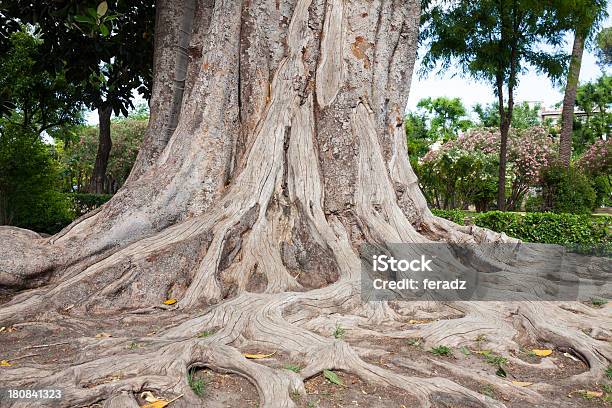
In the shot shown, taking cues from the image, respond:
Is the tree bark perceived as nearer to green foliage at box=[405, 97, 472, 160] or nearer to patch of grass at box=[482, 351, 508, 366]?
patch of grass at box=[482, 351, 508, 366]

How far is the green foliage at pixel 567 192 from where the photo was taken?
46.6 ft

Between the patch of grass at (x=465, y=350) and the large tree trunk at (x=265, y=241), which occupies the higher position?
the large tree trunk at (x=265, y=241)

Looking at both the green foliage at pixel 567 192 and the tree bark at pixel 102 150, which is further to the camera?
the tree bark at pixel 102 150

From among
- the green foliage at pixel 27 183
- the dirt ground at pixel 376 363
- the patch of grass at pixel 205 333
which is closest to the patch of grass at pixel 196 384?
the dirt ground at pixel 376 363

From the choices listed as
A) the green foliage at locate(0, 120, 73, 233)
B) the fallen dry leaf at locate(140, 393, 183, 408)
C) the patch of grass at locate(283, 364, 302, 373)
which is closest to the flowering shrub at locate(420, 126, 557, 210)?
the green foliage at locate(0, 120, 73, 233)

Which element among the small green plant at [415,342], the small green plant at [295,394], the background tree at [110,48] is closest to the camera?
the small green plant at [295,394]

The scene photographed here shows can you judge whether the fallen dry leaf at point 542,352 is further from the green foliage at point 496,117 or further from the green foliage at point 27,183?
the green foliage at point 496,117

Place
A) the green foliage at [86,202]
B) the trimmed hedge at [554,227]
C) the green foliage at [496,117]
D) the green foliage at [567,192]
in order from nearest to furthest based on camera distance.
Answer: the trimmed hedge at [554,227], the green foliage at [567,192], the green foliage at [86,202], the green foliage at [496,117]

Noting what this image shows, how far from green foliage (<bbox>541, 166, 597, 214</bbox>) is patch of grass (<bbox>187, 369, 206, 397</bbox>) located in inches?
521

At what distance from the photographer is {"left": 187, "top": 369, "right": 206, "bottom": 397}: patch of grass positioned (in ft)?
9.48

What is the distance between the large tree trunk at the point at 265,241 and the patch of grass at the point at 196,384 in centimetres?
5

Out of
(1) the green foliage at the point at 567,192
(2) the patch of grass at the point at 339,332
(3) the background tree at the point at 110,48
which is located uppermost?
(3) the background tree at the point at 110,48

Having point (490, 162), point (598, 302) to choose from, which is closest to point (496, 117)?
point (490, 162)

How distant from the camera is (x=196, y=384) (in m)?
2.96
